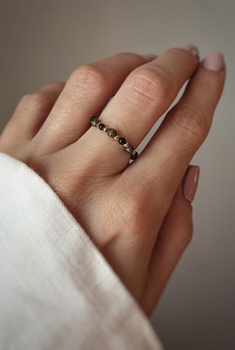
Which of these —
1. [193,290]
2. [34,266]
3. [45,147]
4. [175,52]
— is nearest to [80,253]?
[34,266]

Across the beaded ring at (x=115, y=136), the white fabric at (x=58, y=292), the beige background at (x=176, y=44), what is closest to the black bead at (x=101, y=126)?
the beaded ring at (x=115, y=136)

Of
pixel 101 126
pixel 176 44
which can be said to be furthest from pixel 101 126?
pixel 176 44

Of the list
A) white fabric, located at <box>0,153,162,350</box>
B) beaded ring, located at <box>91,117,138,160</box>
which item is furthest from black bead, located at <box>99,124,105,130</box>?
white fabric, located at <box>0,153,162,350</box>

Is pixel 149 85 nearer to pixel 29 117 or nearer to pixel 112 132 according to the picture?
pixel 112 132

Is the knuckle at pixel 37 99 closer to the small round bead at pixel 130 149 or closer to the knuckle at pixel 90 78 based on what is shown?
the knuckle at pixel 90 78

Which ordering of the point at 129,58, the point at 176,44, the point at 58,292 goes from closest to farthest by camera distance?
the point at 58,292 < the point at 129,58 < the point at 176,44
